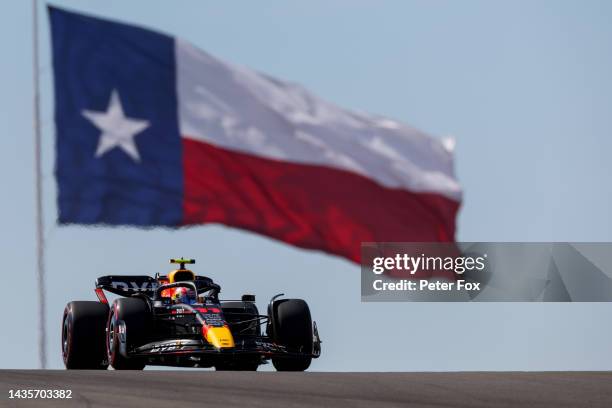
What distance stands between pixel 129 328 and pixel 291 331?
2894mm

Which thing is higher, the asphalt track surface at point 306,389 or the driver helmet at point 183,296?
the driver helmet at point 183,296

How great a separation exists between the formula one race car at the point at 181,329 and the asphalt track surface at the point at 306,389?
278 cm

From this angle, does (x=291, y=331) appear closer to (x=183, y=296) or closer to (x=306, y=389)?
(x=183, y=296)

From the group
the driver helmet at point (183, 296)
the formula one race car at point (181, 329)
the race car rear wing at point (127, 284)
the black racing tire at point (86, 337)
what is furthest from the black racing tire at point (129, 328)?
the race car rear wing at point (127, 284)

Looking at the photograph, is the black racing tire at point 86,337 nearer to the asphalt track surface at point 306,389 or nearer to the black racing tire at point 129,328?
the black racing tire at point 129,328

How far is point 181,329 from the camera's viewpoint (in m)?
26.3

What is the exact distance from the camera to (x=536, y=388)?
19.9 metres

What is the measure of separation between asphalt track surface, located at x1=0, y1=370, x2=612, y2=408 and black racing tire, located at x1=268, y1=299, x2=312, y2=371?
155 inches

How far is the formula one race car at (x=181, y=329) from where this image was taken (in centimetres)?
2520

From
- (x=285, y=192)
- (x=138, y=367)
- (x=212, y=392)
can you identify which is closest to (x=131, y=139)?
(x=285, y=192)

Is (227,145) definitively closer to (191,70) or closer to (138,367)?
(191,70)

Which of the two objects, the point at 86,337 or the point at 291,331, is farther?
the point at 291,331

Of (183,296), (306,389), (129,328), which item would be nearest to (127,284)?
(183,296)

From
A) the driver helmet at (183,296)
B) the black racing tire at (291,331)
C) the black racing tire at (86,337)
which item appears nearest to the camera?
the black racing tire at (86,337)
